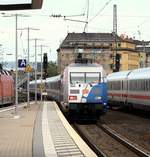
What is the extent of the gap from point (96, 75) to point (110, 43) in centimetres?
10587

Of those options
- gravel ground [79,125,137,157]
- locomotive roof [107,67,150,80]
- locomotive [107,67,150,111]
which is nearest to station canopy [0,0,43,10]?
gravel ground [79,125,137,157]

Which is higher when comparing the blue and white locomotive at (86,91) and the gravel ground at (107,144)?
the blue and white locomotive at (86,91)

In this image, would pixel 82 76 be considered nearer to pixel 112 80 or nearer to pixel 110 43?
pixel 112 80

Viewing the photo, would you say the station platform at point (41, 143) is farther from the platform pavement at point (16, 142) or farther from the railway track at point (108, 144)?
the railway track at point (108, 144)

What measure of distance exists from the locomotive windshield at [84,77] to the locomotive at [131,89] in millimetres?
4822

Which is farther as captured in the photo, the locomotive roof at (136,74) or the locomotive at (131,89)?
the locomotive roof at (136,74)

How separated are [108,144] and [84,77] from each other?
11.5 metres

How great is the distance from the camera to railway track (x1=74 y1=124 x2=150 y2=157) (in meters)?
19.9

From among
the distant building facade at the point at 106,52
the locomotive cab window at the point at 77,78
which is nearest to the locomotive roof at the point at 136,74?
the locomotive cab window at the point at 77,78

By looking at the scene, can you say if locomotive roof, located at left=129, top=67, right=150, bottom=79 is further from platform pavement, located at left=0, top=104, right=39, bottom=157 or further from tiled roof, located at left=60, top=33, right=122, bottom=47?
tiled roof, located at left=60, top=33, right=122, bottom=47

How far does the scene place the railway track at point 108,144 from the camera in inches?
783

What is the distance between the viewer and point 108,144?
23.7 meters

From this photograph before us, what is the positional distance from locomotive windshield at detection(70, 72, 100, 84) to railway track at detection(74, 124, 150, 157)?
12.0 feet

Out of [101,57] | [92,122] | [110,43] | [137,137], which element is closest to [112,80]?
[92,122]
